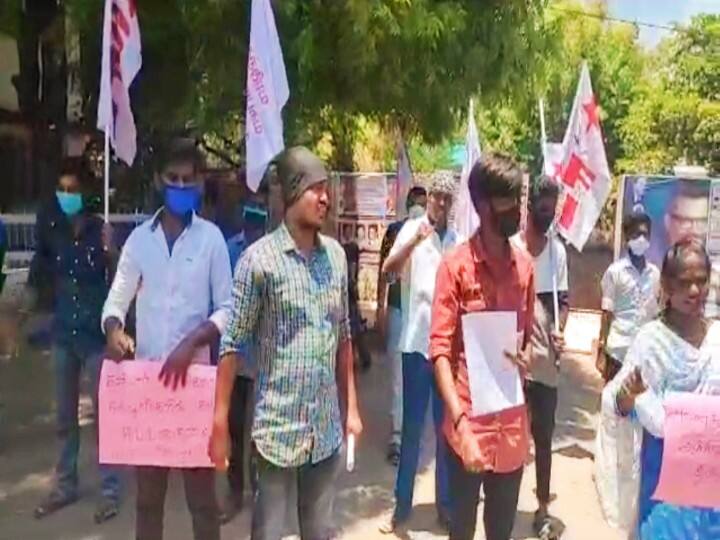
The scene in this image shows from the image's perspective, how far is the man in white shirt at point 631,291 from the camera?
6.74m

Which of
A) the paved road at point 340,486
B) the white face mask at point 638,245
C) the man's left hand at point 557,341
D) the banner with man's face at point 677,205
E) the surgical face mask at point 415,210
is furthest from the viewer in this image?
the banner with man's face at point 677,205

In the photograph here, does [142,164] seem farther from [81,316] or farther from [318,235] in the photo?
[318,235]

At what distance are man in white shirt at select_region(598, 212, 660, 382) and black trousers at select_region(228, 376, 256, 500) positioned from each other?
2540 mm

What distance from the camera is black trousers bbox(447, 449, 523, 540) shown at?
3.59 metres

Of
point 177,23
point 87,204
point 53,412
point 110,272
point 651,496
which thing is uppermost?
point 177,23

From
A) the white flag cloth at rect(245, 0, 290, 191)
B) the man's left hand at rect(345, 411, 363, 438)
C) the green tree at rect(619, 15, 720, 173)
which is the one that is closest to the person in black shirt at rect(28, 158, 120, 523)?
the white flag cloth at rect(245, 0, 290, 191)

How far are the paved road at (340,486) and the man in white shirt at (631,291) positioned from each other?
969 millimetres

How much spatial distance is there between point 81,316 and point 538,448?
98.7 inches

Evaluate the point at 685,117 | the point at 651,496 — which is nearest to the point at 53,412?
the point at 651,496

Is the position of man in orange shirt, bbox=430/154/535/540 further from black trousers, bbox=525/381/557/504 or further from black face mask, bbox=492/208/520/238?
black trousers, bbox=525/381/557/504

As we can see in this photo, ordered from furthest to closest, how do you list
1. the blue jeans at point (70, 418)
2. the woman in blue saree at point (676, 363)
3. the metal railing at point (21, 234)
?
1. the metal railing at point (21, 234)
2. the blue jeans at point (70, 418)
3. the woman in blue saree at point (676, 363)

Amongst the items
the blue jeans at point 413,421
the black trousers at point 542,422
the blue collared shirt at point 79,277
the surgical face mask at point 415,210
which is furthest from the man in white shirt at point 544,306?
the blue collared shirt at point 79,277

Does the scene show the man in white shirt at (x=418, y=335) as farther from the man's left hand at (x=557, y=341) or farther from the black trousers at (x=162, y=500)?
the black trousers at (x=162, y=500)

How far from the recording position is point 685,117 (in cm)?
2009
